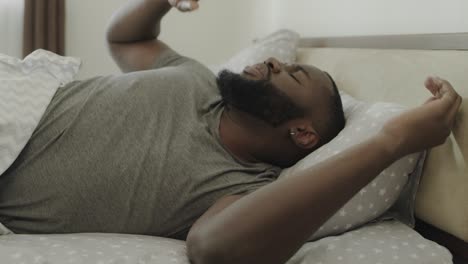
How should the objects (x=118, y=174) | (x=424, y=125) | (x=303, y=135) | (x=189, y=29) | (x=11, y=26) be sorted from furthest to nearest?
(x=189, y=29) → (x=11, y=26) → (x=303, y=135) → (x=118, y=174) → (x=424, y=125)

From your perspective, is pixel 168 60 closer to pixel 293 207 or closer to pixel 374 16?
pixel 374 16

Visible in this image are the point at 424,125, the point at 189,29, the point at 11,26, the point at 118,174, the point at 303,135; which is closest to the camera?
the point at 424,125

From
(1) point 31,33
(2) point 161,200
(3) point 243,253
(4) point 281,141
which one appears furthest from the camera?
(1) point 31,33

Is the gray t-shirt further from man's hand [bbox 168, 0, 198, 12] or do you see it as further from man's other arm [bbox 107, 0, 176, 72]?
man's other arm [bbox 107, 0, 176, 72]

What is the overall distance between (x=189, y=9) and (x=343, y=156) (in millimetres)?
605

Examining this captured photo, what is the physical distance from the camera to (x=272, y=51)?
1759 millimetres

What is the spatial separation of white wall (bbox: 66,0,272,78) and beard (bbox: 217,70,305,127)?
156cm

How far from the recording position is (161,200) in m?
1.07

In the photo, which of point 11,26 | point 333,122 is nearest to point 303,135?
point 333,122

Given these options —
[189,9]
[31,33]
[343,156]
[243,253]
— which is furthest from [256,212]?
[31,33]

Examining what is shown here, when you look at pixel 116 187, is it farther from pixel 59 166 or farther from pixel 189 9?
pixel 189 9

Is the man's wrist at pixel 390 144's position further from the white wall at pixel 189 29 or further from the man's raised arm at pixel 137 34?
the white wall at pixel 189 29

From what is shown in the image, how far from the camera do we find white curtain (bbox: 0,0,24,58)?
2.63m

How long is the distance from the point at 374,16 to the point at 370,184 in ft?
2.81
